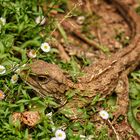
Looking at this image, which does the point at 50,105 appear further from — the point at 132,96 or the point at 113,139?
the point at 132,96

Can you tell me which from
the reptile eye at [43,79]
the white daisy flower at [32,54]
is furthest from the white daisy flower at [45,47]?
the reptile eye at [43,79]

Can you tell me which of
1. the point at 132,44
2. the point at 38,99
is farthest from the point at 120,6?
the point at 38,99

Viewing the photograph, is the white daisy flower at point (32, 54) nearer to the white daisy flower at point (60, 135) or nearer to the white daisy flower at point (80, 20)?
the white daisy flower at point (60, 135)

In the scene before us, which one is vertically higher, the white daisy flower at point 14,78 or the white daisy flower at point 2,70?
the white daisy flower at point 2,70

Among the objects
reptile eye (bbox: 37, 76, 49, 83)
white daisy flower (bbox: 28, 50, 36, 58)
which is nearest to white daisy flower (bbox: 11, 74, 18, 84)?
reptile eye (bbox: 37, 76, 49, 83)

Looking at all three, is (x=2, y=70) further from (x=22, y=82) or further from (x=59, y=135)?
(x=59, y=135)

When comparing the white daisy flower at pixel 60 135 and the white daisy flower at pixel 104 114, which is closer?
the white daisy flower at pixel 60 135

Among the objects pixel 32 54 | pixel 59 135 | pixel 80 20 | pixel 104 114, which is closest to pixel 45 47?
pixel 32 54
